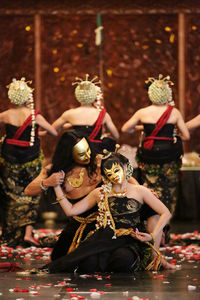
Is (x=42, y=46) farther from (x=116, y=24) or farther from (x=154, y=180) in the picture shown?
(x=154, y=180)

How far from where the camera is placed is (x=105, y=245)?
4703 mm

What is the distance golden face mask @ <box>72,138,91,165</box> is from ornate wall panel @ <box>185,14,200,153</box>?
5.36m

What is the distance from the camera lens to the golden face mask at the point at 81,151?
486 cm

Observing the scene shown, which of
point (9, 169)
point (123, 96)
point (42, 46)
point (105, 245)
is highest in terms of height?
point (42, 46)

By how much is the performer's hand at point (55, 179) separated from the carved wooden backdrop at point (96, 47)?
17.5 ft

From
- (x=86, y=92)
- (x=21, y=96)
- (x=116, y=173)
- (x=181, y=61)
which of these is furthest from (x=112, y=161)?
(x=181, y=61)

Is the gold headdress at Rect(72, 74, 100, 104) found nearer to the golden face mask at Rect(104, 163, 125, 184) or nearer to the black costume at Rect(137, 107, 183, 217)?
the black costume at Rect(137, 107, 183, 217)

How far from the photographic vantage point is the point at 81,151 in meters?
4.87

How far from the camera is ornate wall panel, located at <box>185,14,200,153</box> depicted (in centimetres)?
1006

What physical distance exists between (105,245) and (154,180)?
2.25m

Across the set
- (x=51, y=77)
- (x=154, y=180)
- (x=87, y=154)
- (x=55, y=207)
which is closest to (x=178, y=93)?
(x=51, y=77)

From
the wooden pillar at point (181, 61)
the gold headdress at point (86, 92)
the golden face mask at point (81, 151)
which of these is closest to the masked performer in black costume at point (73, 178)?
the golden face mask at point (81, 151)

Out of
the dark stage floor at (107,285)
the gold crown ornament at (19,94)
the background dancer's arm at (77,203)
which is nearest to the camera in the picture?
the dark stage floor at (107,285)

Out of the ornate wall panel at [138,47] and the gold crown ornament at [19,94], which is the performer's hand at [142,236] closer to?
the gold crown ornament at [19,94]
